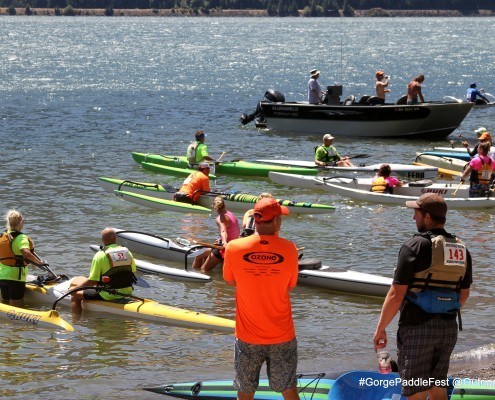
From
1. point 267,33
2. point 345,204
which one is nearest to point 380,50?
point 267,33

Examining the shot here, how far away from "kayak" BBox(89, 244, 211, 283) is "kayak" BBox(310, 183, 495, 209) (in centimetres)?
690

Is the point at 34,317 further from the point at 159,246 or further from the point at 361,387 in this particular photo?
the point at 361,387

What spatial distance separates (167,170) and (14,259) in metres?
12.4

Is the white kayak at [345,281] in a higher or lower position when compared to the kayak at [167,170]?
higher

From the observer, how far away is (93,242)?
60.7ft

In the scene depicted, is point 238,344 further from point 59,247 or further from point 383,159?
point 383,159

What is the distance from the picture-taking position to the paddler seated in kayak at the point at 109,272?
42.1 ft

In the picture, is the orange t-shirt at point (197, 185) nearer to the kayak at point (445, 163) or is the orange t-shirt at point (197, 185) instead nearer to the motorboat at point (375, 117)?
the kayak at point (445, 163)

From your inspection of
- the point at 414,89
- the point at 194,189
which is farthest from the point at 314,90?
the point at 194,189

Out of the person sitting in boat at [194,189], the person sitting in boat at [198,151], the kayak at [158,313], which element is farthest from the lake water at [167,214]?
the person sitting in boat at [198,151]

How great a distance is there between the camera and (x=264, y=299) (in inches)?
304

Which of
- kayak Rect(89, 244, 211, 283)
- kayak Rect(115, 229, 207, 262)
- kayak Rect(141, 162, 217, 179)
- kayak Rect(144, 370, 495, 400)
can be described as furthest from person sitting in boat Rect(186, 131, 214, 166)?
kayak Rect(144, 370, 495, 400)

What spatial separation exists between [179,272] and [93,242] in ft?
11.6

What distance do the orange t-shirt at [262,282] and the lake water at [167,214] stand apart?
10.7 ft
